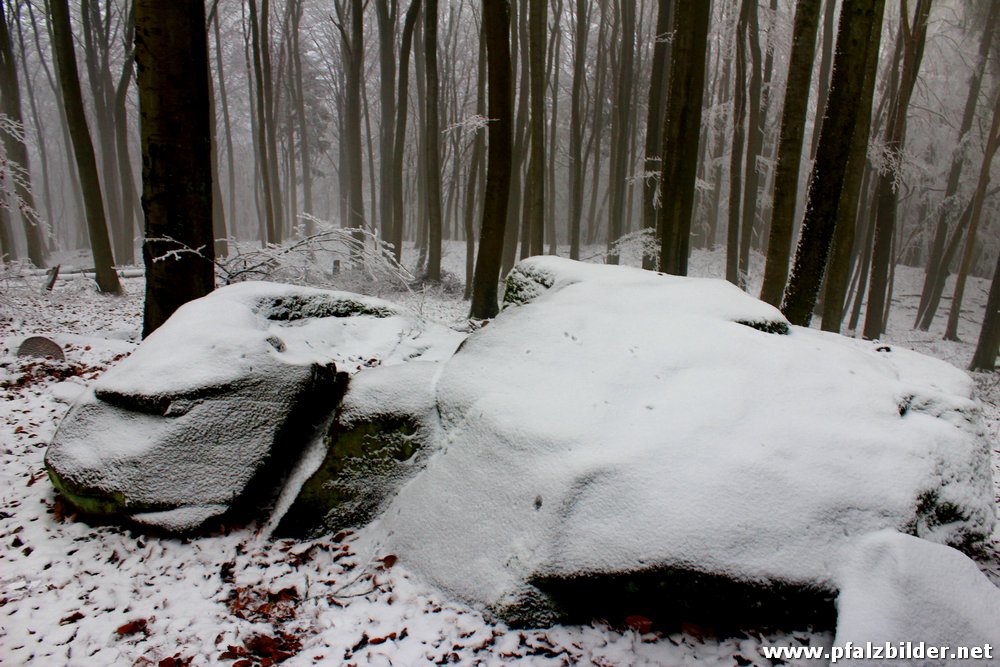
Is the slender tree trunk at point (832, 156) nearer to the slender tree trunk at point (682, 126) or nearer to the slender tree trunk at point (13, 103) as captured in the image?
the slender tree trunk at point (682, 126)

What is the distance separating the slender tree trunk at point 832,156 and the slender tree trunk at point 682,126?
1.75m

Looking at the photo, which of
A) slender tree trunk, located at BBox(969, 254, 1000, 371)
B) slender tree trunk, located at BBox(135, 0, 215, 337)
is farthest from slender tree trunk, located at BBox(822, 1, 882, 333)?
slender tree trunk, located at BBox(135, 0, 215, 337)

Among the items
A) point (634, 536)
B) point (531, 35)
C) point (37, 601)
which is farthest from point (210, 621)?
point (531, 35)

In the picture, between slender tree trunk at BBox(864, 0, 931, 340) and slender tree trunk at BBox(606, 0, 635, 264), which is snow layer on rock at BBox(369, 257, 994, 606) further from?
slender tree trunk at BBox(606, 0, 635, 264)

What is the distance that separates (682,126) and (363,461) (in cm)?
628

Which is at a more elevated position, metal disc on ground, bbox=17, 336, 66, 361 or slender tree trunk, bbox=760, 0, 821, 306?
slender tree trunk, bbox=760, 0, 821, 306

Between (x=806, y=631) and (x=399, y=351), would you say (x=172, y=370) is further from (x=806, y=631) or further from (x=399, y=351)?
(x=806, y=631)

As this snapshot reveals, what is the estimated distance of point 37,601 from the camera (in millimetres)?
2662

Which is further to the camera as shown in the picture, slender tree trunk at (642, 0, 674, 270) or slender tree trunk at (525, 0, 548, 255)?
slender tree trunk at (642, 0, 674, 270)

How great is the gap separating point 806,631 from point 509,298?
330 centimetres

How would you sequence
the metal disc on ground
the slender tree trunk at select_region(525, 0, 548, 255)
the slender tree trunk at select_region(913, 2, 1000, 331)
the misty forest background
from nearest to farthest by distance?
the misty forest background → the metal disc on ground → the slender tree trunk at select_region(525, 0, 548, 255) → the slender tree trunk at select_region(913, 2, 1000, 331)

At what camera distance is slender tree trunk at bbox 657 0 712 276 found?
7080 millimetres

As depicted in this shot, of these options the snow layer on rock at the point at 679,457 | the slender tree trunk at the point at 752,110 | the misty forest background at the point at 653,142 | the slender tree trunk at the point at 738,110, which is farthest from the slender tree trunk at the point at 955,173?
the snow layer on rock at the point at 679,457

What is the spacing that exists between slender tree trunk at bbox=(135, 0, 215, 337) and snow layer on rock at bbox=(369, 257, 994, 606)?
3.06 m
